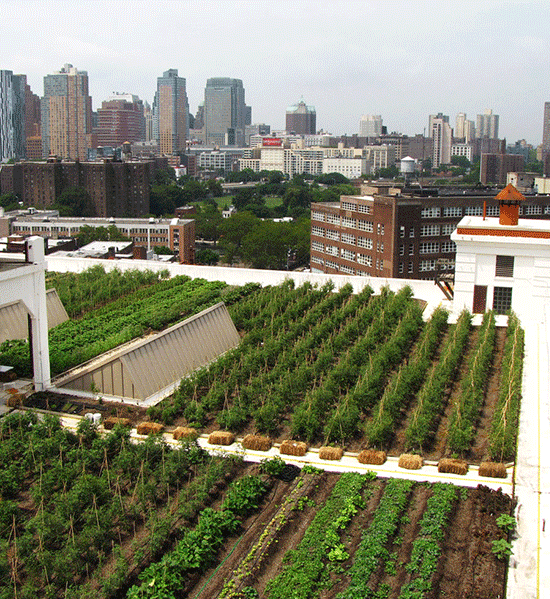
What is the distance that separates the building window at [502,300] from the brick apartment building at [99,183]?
93623 millimetres

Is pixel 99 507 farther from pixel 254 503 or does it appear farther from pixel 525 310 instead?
pixel 525 310

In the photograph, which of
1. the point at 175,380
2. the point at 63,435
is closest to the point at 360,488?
the point at 63,435

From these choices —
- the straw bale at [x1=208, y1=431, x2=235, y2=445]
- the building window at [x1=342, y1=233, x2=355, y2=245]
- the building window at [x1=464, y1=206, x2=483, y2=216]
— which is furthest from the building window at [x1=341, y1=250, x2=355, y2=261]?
the straw bale at [x1=208, y1=431, x2=235, y2=445]

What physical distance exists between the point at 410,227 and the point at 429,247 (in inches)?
79.8

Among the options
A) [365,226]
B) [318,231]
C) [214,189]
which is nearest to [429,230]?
[365,226]

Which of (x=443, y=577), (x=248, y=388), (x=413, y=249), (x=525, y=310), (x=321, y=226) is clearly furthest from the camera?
(x=321, y=226)

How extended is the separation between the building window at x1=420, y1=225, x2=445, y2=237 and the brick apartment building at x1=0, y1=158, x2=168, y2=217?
68870 mm

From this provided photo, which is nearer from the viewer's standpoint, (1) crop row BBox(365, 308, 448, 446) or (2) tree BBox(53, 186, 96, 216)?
(1) crop row BBox(365, 308, 448, 446)

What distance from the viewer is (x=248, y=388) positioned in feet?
52.3

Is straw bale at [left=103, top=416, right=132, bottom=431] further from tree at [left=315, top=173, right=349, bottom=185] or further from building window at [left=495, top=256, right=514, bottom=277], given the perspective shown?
tree at [left=315, top=173, right=349, bottom=185]

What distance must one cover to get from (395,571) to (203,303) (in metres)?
14.2

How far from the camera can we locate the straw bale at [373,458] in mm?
13070

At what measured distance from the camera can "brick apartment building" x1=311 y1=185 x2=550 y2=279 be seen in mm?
48969

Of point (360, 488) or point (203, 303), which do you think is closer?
point (360, 488)
